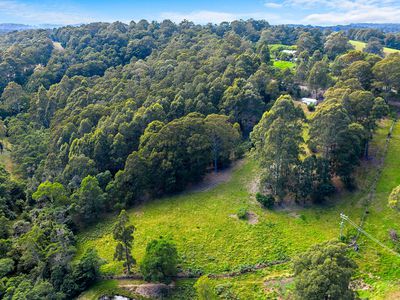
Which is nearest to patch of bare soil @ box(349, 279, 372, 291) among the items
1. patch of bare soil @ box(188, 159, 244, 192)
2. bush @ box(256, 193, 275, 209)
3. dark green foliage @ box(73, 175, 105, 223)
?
bush @ box(256, 193, 275, 209)

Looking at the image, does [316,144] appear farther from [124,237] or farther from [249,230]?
[124,237]

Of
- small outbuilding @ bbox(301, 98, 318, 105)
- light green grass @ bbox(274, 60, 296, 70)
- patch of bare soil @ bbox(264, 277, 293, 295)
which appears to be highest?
light green grass @ bbox(274, 60, 296, 70)

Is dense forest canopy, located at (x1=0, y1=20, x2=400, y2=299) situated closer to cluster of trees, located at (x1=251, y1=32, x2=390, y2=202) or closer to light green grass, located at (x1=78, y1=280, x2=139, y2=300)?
cluster of trees, located at (x1=251, y1=32, x2=390, y2=202)

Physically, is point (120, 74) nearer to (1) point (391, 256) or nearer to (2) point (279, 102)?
(2) point (279, 102)

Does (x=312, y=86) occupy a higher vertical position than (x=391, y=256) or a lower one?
higher

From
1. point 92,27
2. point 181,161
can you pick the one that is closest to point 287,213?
point 181,161

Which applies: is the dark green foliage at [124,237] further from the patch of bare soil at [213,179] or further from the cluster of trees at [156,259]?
the patch of bare soil at [213,179]

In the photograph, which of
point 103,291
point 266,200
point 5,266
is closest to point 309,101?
point 266,200
